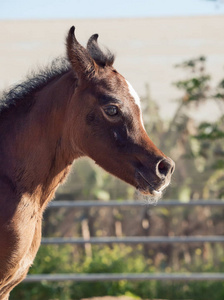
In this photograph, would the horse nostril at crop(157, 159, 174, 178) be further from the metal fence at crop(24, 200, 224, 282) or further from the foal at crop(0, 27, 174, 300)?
the metal fence at crop(24, 200, 224, 282)

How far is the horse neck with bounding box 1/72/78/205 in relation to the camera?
3.30 metres

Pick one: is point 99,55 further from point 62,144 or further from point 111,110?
point 62,144

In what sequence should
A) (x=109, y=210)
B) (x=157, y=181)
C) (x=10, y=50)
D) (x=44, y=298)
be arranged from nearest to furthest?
(x=157, y=181)
(x=44, y=298)
(x=10, y=50)
(x=109, y=210)

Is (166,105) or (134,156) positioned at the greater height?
(166,105)

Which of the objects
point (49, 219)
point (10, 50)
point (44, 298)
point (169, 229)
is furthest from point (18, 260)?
point (169, 229)

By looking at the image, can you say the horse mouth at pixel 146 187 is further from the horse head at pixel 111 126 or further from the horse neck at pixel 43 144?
the horse neck at pixel 43 144

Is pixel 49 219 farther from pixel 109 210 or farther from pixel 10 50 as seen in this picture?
pixel 10 50

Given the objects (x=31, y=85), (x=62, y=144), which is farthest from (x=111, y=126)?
(x=31, y=85)

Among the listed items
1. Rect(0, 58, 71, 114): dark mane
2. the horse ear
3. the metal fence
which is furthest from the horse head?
the metal fence

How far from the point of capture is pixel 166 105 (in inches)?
615

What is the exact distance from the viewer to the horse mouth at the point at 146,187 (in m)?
3.16

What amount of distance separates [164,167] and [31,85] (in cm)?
106

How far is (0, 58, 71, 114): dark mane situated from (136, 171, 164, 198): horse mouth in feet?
2.79

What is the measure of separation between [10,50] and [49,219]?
4.28 meters
